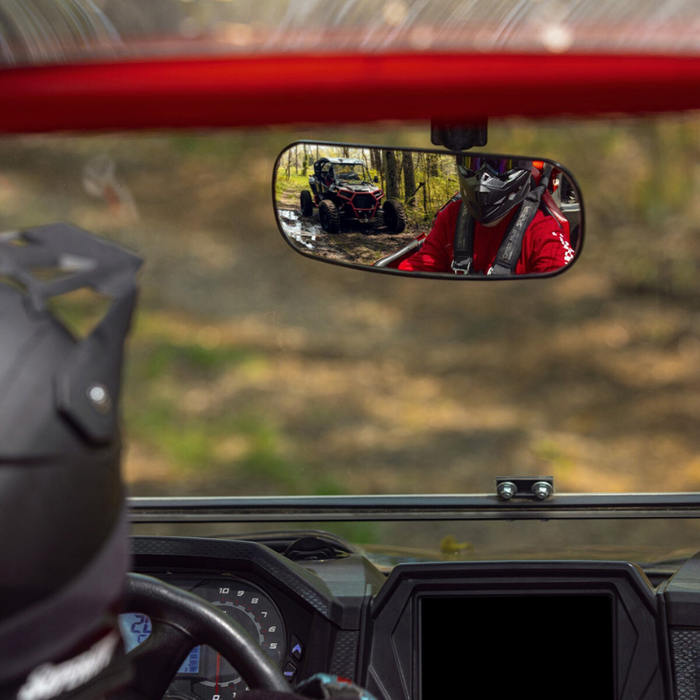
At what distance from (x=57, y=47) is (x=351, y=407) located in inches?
94.8

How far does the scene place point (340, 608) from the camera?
187 cm

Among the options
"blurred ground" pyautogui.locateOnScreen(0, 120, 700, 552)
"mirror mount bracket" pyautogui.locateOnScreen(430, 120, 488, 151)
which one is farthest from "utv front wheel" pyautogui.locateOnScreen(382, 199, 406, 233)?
"blurred ground" pyautogui.locateOnScreen(0, 120, 700, 552)

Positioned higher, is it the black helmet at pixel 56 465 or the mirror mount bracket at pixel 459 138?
the mirror mount bracket at pixel 459 138

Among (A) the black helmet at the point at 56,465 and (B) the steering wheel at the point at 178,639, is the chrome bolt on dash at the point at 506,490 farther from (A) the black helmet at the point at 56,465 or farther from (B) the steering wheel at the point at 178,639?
(A) the black helmet at the point at 56,465

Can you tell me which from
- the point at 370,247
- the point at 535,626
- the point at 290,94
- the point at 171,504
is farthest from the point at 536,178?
the point at 290,94

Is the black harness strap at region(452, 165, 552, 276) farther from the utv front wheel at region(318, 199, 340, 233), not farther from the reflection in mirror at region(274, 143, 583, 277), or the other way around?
the utv front wheel at region(318, 199, 340, 233)

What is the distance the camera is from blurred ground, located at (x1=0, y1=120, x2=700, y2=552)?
232 cm

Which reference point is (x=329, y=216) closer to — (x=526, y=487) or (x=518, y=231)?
(x=518, y=231)

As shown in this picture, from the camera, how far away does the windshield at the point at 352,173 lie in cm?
174

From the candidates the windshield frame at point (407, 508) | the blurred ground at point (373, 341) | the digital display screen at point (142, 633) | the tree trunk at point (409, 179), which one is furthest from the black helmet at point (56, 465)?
the windshield frame at point (407, 508)

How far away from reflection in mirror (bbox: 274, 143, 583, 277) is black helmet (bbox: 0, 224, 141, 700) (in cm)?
108

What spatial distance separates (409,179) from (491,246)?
Answer: 0.20 m

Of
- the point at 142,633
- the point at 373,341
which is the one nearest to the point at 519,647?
the point at 142,633

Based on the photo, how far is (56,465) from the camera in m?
0.63
